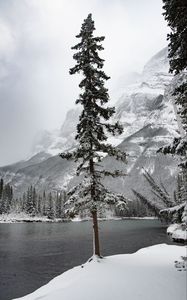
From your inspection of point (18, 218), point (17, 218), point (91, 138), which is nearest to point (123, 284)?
point (91, 138)

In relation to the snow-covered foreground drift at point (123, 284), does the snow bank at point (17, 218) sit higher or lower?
lower

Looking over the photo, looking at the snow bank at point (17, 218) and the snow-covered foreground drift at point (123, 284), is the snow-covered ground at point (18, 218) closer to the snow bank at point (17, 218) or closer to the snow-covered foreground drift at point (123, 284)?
the snow bank at point (17, 218)

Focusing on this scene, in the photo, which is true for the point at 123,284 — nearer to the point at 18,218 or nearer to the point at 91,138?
the point at 91,138

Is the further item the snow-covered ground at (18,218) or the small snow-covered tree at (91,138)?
the snow-covered ground at (18,218)

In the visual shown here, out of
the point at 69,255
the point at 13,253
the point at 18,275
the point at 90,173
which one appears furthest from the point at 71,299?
the point at 13,253

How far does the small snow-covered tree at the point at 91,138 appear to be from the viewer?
70.6ft

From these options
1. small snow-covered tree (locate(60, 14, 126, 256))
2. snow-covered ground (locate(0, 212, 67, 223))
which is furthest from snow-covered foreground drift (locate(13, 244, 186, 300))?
snow-covered ground (locate(0, 212, 67, 223))

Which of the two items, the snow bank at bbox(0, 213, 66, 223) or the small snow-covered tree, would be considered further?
the snow bank at bbox(0, 213, 66, 223)

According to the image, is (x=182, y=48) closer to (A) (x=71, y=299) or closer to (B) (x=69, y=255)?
(A) (x=71, y=299)

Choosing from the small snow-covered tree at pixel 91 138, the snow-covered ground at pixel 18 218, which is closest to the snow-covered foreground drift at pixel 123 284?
the small snow-covered tree at pixel 91 138

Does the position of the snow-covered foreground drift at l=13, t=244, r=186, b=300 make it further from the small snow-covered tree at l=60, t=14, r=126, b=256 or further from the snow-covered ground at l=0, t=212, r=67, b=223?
the snow-covered ground at l=0, t=212, r=67, b=223

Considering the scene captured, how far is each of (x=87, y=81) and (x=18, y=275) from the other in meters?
22.1

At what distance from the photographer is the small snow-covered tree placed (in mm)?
21516

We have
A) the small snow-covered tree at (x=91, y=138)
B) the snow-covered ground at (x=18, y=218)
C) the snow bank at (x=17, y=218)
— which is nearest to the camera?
the small snow-covered tree at (x=91, y=138)
